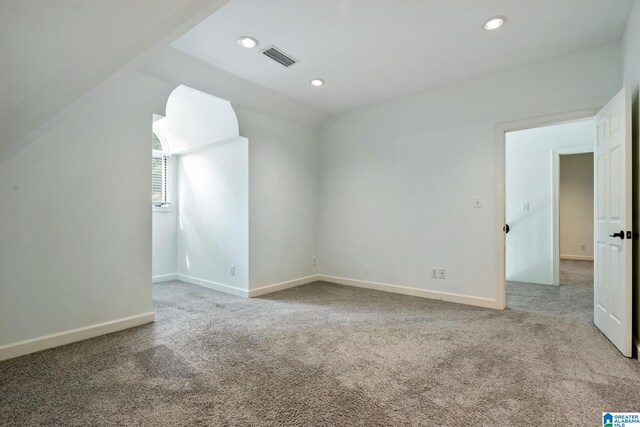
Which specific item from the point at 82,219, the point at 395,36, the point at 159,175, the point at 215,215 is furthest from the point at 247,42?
the point at 159,175

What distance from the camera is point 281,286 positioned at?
4.48 metres

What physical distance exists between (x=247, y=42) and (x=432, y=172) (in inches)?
104

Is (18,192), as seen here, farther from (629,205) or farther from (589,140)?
(589,140)

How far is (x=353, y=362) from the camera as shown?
2199 millimetres

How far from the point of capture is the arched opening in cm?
409

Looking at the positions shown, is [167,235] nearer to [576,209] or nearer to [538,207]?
[538,207]

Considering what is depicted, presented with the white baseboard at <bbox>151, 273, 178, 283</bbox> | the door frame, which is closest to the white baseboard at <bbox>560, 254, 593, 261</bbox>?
the door frame

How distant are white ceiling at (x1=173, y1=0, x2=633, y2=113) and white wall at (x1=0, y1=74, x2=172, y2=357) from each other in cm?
95

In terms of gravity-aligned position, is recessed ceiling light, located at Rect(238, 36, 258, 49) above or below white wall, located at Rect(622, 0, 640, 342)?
above

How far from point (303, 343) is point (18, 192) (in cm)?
250

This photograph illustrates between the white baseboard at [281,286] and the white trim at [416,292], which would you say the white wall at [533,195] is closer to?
the white trim at [416,292]

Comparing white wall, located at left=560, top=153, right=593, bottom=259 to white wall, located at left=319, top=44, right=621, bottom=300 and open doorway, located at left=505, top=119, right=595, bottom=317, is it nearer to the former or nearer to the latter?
open doorway, located at left=505, top=119, right=595, bottom=317

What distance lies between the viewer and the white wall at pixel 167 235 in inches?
191

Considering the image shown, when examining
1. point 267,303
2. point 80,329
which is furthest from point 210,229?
point 80,329
